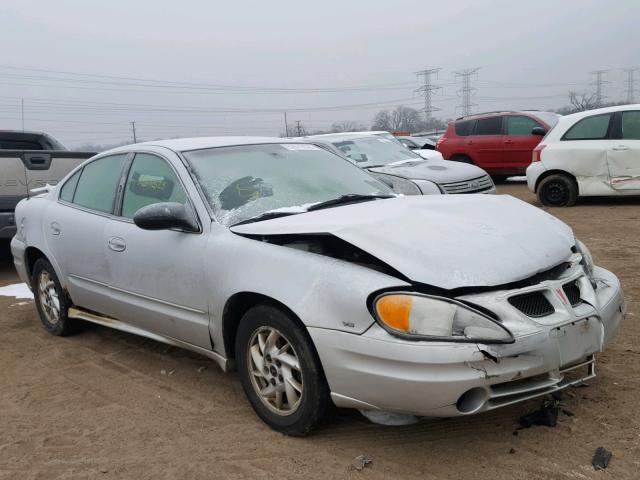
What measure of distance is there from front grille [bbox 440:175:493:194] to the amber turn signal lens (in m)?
5.48

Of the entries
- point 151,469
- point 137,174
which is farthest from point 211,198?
point 151,469

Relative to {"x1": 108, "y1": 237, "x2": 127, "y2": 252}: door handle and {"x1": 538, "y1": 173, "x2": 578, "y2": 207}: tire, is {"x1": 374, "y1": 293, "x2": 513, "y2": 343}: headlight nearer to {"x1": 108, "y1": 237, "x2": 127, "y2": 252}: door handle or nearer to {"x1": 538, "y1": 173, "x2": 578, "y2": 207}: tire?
{"x1": 108, "y1": 237, "x2": 127, "y2": 252}: door handle

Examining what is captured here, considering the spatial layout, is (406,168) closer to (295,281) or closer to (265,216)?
(265,216)

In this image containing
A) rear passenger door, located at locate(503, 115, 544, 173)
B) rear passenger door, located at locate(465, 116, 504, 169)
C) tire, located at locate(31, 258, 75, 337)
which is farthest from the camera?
rear passenger door, located at locate(465, 116, 504, 169)

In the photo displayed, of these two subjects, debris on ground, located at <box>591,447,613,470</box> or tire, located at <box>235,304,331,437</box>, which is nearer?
debris on ground, located at <box>591,447,613,470</box>

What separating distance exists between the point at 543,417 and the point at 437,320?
914 millimetres

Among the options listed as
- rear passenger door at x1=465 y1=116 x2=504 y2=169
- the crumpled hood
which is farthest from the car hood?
rear passenger door at x1=465 y1=116 x2=504 y2=169

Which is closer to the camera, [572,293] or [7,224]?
[572,293]

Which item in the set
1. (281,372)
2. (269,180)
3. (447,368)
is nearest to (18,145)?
(269,180)

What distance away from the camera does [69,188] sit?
4.78 meters

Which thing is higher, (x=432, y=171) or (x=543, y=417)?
(x=432, y=171)

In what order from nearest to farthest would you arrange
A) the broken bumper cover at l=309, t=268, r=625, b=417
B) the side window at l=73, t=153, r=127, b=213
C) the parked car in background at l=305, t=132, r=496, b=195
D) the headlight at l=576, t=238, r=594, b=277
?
1. the broken bumper cover at l=309, t=268, r=625, b=417
2. the headlight at l=576, t=238, r=594, b=277
3. the side window at l=73, t=153, r=127, b=213
4. the parked car in background at l=305, t=132, r=496, b=195

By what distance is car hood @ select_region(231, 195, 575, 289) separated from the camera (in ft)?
8.55

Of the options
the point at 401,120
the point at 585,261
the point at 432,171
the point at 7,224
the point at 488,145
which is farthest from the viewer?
the point at 401,120
